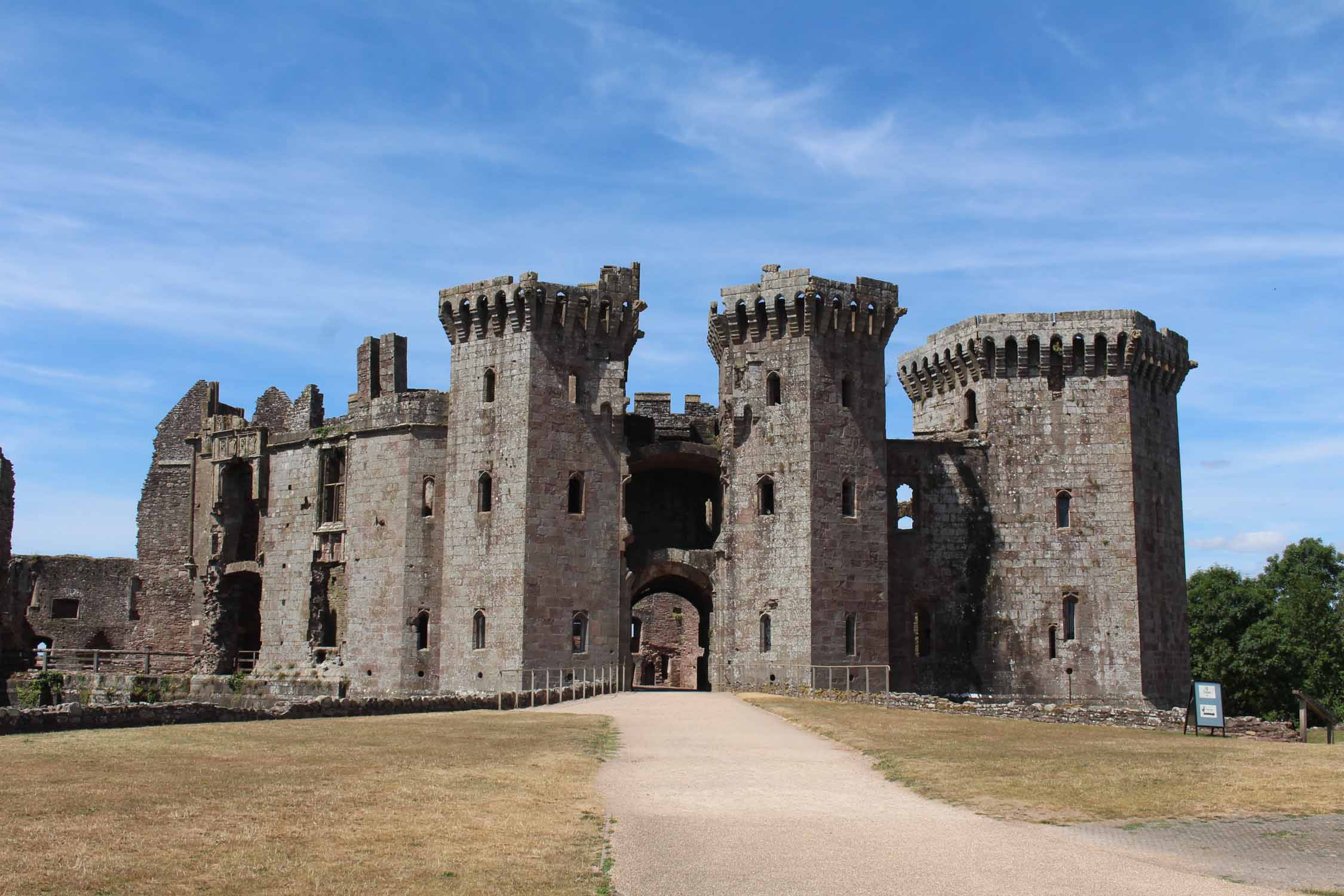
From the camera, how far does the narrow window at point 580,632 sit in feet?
144

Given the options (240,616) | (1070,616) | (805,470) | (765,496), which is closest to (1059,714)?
(1070,616)

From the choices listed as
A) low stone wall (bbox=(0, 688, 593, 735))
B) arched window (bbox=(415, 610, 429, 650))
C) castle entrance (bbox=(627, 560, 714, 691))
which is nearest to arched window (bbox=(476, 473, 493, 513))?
arched window (bbox=(415, 610, 429, 650))

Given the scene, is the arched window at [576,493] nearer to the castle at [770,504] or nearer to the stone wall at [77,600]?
the castle at [770,504]

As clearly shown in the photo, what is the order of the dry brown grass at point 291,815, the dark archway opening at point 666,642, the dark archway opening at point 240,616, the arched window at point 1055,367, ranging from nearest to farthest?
the dry brown grass at point 291,815, the arched window at point 1055,367, the dark archway opening at point 240,616, the dark archway opening at point 666,642

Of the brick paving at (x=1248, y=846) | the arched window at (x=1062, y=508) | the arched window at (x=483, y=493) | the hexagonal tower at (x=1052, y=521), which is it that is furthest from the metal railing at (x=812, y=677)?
the brick paving at (x=1248, y=846)

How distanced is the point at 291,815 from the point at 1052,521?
116 feet

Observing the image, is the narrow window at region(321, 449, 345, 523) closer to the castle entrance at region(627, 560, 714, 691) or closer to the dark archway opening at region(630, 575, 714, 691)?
the castle entrance at region(627, 560, 714, 691)

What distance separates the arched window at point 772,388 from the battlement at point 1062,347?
7.26m

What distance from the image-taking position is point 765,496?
4503cm

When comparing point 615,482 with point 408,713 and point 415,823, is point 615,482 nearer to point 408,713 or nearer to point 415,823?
point 408,713

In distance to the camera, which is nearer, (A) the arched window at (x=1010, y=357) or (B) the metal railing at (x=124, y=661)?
(A) the arched window at (x=1010, y=357)

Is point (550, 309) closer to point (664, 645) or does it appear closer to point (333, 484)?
point (333, 484)

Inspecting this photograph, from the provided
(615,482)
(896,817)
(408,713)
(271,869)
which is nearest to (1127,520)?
(615,482)

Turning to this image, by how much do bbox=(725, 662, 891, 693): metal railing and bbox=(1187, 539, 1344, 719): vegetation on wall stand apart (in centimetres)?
2376
